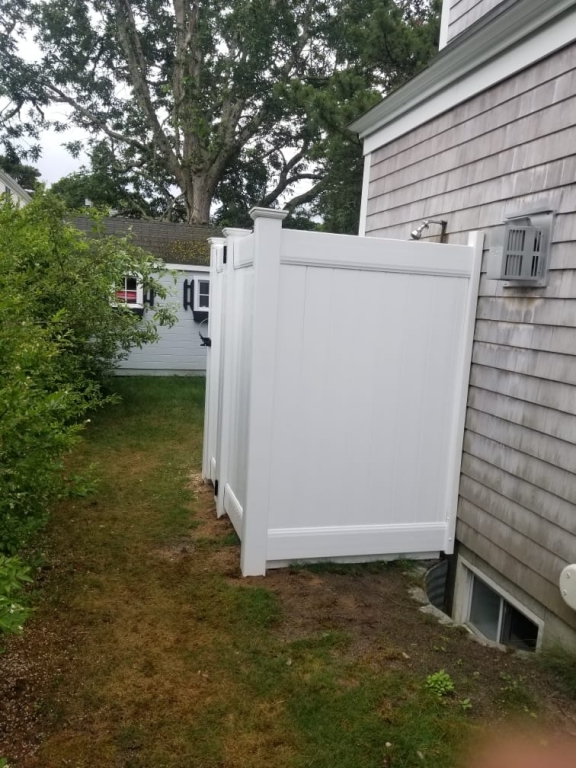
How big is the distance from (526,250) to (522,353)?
0.54 m

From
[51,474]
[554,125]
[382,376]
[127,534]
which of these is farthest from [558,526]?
[127,534]

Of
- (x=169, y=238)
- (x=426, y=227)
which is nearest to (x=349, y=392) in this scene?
(x=426, y=227)

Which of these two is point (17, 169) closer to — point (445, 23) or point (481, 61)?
point (445, 23)

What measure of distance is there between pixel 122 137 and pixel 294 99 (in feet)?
31.0

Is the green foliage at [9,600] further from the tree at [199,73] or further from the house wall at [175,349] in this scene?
the tree at [199,73]

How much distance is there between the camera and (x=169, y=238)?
11.7 metres

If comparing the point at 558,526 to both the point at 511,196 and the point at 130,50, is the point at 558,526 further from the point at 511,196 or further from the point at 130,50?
the point at 130,50

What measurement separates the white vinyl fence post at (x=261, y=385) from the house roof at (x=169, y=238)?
27.1 ft

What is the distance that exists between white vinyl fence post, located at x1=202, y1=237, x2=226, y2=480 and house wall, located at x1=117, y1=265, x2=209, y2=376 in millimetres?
6015

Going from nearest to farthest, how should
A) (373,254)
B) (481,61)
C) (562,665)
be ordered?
1. (562,665)
2. (373,254)
3. (481,61)

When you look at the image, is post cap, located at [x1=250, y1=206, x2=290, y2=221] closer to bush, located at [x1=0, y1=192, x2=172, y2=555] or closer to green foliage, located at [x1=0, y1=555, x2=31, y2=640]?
bush, located at [x1=0, y1=192, x2=172, y2=555]

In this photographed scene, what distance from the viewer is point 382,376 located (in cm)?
348

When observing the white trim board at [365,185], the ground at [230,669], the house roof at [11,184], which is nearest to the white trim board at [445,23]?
the white trim board at [365,185]

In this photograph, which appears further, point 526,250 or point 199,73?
point 199,73
